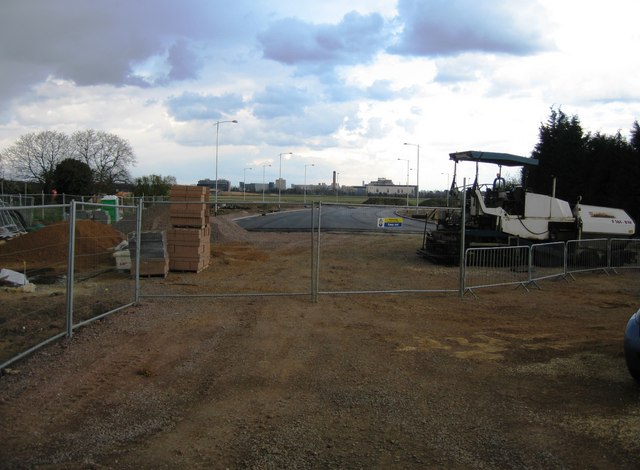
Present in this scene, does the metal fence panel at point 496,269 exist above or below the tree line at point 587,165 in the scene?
Answer: below

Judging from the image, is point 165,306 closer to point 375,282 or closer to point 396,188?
point 375,282

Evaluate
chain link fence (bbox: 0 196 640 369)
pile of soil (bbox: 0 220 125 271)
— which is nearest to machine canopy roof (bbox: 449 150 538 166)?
chain link fence (bbox: 0 196 640 369)

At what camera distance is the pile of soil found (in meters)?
13.2

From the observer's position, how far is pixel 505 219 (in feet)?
54.9

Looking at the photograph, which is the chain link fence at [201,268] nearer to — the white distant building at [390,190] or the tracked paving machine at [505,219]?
the tracked paving machine at [505,219]

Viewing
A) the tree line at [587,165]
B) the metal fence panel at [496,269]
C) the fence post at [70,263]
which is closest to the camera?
the fence post at [70,263]

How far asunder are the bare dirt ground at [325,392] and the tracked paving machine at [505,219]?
Answer: 707 cm

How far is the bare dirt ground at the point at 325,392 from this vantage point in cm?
430

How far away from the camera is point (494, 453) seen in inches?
170

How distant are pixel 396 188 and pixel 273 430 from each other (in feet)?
374

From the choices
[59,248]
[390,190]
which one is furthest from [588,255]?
[390,190]

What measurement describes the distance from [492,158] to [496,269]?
4.27 meters

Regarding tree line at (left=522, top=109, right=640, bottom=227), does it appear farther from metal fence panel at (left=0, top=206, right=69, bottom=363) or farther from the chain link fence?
metal fence panel at (left=0, top=206, right=69, bottom=363)

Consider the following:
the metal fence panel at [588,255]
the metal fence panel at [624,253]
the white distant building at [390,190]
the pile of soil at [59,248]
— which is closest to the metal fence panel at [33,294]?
the pile of soil at [59,248]
